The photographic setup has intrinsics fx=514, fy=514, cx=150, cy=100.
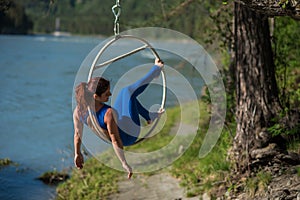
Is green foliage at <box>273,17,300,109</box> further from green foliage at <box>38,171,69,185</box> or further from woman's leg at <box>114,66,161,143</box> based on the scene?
green foliage at <box>38,171,69,185</box>

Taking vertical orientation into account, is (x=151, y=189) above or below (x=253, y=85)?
below

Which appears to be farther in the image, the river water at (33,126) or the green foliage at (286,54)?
the river water at (33,126)

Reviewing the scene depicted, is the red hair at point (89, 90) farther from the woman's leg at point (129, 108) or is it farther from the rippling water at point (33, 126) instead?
the rippling water at point (33, 126)

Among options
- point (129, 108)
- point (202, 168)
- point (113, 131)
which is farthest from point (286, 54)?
point (113, 131)

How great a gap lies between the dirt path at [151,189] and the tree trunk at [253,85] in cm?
112

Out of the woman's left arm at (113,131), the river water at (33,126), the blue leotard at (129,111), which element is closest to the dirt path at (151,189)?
the river water at (33,126)

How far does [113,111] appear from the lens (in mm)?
4777

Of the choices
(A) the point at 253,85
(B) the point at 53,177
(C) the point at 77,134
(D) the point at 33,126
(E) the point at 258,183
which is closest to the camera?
(C) the point at 77,134

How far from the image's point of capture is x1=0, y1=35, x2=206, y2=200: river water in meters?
9.70

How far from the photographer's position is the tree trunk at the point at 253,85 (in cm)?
670

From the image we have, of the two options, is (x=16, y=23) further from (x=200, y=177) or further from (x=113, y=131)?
(x=113, y=131)

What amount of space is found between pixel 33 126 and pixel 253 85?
9217mm

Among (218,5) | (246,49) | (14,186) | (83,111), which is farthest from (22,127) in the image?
(83,111)

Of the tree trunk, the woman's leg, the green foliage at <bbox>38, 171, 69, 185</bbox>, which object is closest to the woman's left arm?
the woman's leg
